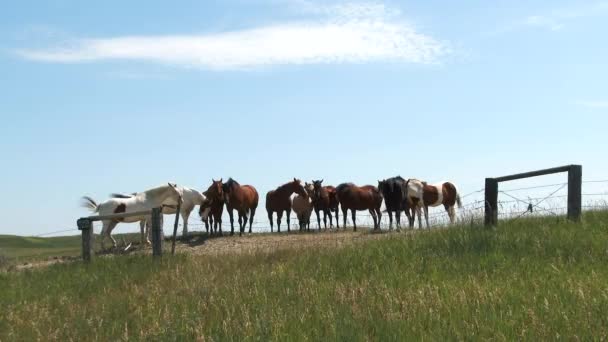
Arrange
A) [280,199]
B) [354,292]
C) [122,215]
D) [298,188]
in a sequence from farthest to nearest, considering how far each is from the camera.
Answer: [280,199] → [298,188] → [122,215] → [354,292]

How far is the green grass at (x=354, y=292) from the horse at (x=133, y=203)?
7.74m

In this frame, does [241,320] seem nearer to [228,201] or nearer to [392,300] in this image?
[392,300]

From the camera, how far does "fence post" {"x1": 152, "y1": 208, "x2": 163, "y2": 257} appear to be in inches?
616

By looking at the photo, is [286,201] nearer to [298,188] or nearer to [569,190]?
[298,188]

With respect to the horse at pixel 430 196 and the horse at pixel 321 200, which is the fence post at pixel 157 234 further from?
the horse at pixel 321 200

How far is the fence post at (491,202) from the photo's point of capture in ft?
44.9

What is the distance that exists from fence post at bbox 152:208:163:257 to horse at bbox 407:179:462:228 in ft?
41.7

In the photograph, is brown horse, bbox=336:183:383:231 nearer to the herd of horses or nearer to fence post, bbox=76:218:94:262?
the herd of horses

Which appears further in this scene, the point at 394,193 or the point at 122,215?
the point at 394,193

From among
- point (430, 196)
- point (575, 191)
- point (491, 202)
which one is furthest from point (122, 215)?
point (430, 196)

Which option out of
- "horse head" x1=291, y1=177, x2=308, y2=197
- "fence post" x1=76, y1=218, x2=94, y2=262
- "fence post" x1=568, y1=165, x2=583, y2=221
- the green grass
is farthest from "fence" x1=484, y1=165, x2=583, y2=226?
"horse head" x1=291, y1=177, x2=308, y2=197

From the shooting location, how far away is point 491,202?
14.1 metres

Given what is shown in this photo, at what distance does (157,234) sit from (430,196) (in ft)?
55.3

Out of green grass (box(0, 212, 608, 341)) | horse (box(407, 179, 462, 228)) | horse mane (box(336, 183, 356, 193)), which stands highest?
horse mane (box(336, 183, 356, 193))
